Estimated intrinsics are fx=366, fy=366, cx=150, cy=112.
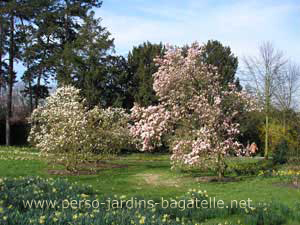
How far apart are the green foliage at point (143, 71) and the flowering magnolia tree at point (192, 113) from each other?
54.3 ft

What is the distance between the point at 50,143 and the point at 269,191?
786cm

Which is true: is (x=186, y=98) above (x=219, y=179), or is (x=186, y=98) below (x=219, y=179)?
above

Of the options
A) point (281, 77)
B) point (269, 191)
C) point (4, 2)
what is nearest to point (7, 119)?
point (4, 2)

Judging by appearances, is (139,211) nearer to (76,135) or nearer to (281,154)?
(76,135)

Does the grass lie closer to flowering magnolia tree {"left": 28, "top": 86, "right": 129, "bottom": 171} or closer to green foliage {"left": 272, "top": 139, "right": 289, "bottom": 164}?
flowering magnolia tree {"left": 28, "top": 86, "right": 129, "bottom": 171}

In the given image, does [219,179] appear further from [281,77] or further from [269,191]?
[281,77]

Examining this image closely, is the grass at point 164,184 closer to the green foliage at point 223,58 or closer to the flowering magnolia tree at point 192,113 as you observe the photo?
the flowering magnolia tree at point 192,113

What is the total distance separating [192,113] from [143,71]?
18329 millimetres

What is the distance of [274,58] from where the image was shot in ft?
76.5

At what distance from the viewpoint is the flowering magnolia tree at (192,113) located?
11938mm

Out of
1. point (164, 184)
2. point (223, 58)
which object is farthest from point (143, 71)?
point (164, 184)

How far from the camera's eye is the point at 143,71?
3062cm

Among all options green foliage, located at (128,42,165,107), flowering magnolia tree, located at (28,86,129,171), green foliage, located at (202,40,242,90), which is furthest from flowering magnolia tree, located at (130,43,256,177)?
green foliage, located at (202,40,242,90)

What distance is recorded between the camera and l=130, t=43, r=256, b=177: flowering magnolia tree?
1194 cm
